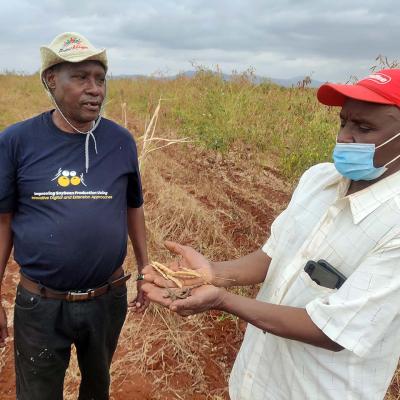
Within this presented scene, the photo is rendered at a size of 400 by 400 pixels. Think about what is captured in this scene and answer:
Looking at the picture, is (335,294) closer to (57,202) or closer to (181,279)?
(181,279)

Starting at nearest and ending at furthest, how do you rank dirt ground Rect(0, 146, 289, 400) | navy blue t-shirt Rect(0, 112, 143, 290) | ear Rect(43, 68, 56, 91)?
1. navy blue t-shirt Rect(0, 112, 143, 290)
2. ear Rect(43, 68, 56, 91)
3. dirt ground Rect(0, 146, 289, 400)

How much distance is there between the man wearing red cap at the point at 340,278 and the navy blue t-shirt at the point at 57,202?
41 cm

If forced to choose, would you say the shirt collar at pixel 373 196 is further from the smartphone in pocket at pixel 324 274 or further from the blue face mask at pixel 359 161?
the smartphone in pocket at pixel 324 274

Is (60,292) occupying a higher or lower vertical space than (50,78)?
lower

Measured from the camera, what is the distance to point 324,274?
46.0 inches

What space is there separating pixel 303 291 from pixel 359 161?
413 millimetres

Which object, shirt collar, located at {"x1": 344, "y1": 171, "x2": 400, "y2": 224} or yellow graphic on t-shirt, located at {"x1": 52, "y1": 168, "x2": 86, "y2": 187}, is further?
yellow graphic on t-shirt, located at {"x1": 52, "y1": 168, "x2": 86, "y2": 187}

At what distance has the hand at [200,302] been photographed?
1.25 meters

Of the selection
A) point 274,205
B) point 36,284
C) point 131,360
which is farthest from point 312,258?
point 274,205

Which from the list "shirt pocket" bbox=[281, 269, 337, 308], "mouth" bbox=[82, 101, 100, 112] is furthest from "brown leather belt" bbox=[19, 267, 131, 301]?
"shirt pocket" bbox=[281, 269, 337, 308]

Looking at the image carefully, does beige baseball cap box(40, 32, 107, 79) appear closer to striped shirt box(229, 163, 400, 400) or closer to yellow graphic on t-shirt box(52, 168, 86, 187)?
yellow graphic on t-shirt box(52, 168, 86, 187)

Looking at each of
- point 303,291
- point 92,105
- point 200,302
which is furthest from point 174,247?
point 92,105

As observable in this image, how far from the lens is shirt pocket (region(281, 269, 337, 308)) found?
1.21 meters

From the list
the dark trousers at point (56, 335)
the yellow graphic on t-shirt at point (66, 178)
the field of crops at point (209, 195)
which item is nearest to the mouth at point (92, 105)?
the yellow graphic on t-shirt at point (66, 178)
